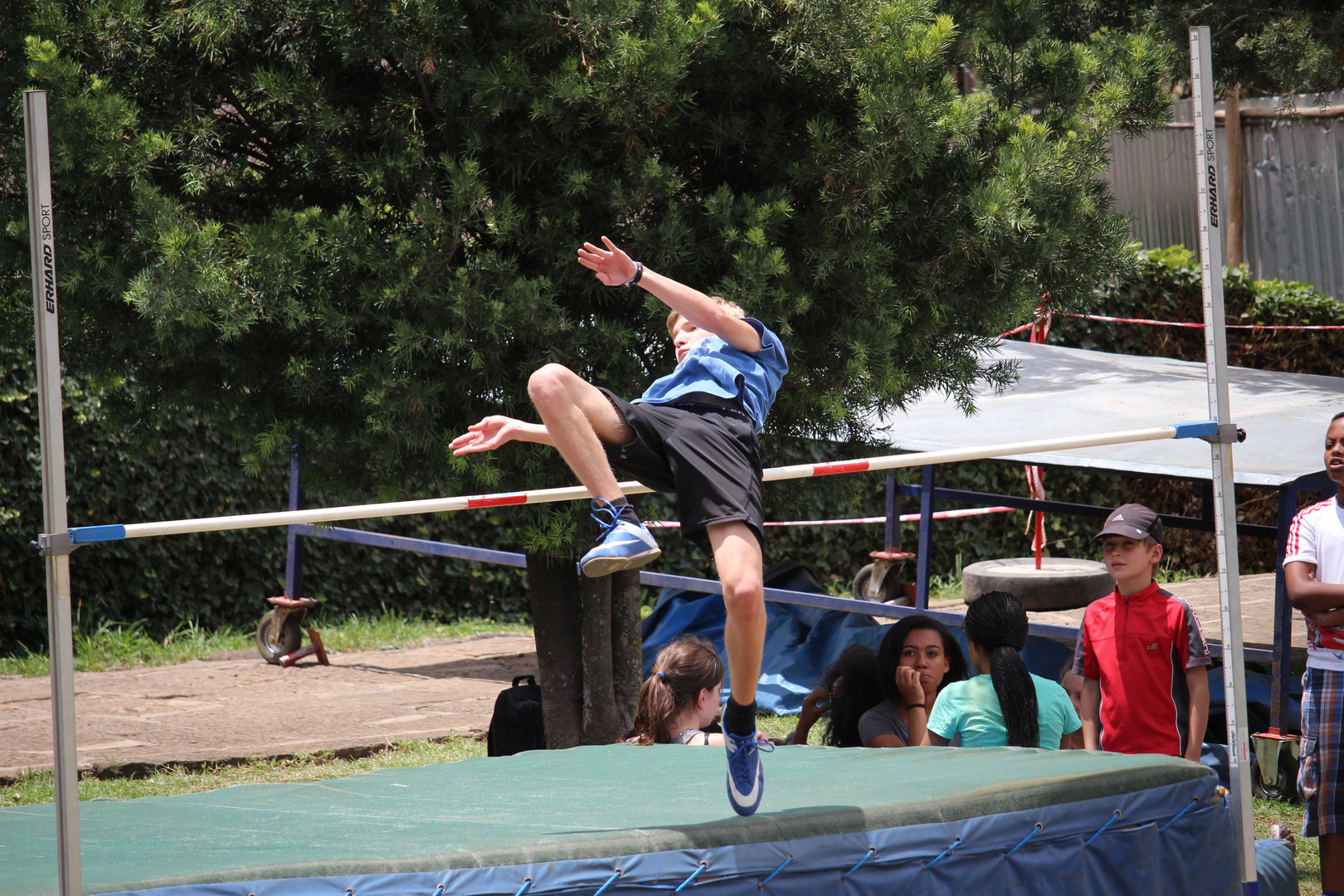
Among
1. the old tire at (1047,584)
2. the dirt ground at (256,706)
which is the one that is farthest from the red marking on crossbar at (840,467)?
the old tire at (1047,584)

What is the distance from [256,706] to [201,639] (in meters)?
1.78

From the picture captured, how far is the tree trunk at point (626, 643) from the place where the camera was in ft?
19.2

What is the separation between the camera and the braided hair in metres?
4.54

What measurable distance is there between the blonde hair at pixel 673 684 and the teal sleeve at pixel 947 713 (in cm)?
79

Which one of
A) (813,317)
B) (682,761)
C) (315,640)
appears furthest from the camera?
(315,640)

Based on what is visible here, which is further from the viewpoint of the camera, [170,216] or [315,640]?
[315,640]

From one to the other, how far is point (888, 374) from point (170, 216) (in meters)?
2.48

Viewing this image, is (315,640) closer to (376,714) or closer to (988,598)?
(376,714)

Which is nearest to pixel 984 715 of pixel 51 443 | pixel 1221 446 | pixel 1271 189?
pixel 1221 446

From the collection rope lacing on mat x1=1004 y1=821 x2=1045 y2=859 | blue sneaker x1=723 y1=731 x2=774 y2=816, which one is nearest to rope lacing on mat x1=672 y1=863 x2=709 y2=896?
blue sneaker x1=723 y1=731 x2=774 y2=816

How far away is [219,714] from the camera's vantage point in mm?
7234

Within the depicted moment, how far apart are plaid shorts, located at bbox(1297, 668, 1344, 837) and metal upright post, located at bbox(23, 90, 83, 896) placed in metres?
3.71

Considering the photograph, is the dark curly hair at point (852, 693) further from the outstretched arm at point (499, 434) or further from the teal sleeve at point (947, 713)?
the outstretched arm at point (499, 434)

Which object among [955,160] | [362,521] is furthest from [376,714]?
[955,160]
